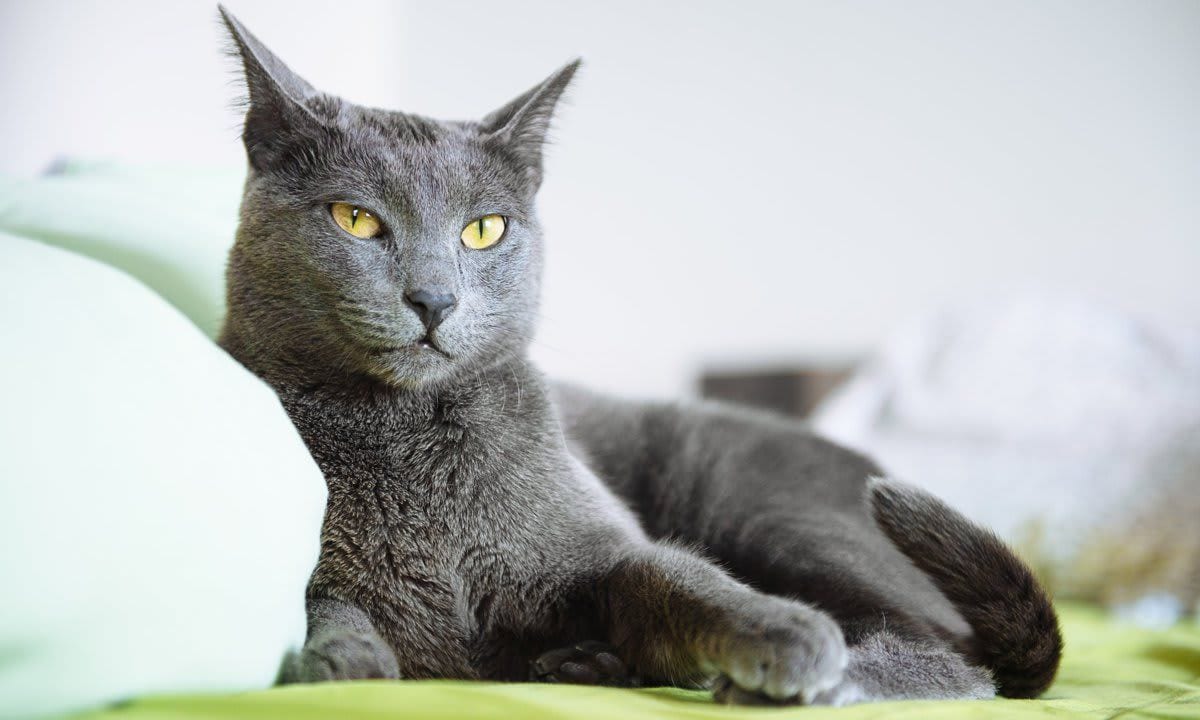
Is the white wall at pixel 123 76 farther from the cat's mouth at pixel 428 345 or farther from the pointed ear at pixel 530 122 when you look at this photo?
the cat's mouth at pixel 428 345

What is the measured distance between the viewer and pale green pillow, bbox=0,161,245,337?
3.97 feet

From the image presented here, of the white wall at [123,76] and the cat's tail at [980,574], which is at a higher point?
the white wall at [123,76]

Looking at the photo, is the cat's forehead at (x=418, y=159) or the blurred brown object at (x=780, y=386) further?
the blurred brown object at (x=780, y=386)

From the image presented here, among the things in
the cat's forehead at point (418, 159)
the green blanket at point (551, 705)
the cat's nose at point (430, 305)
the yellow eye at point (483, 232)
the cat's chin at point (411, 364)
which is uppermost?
the cat's forehead at point (418, 159)

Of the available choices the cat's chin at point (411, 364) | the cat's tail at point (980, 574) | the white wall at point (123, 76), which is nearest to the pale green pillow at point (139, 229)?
the white wall at point (123, 76)

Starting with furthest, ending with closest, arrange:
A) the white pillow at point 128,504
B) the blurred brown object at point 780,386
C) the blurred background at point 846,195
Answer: the blurred brown object at point 780,386
the blurred background at point 846,195
the white pillow at point 128,504

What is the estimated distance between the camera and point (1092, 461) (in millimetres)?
2221

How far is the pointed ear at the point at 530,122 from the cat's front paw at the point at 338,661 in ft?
1.94

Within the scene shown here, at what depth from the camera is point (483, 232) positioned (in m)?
1.05

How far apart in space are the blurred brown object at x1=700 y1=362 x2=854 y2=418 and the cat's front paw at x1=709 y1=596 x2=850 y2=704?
2.31 metres

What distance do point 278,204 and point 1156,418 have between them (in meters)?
2.13

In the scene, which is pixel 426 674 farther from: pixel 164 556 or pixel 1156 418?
pixel 1156 418

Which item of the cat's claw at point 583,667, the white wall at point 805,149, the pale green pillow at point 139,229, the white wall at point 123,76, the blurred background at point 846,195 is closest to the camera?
the cat's claw at point 583,667

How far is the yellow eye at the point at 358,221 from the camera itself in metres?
0.97
